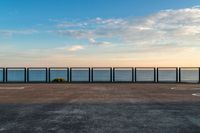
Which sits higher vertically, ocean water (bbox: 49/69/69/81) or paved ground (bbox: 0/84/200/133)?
ocean water (bbox: 49/69/69/81)

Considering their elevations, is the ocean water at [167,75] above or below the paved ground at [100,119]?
above

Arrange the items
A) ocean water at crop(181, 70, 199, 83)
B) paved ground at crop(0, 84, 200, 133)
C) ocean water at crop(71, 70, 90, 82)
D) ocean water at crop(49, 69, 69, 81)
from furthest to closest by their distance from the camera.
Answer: ocean water at crop(49, 69, 69, 81)
ocean water at crop(71, 70, 90, 82)
ocean water at crop(181, 70, 199, 83)
paved ground at crop(0, 84, 200, 133)

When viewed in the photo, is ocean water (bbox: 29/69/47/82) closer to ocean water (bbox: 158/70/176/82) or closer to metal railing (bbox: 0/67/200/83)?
metal railing (bbox: 0/67/200/83)

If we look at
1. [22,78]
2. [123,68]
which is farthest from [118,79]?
[22,78]

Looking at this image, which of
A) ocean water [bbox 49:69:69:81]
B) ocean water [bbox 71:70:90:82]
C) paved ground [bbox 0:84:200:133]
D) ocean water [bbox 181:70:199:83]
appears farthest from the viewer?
ocean water [bbox 49:69:69:81]

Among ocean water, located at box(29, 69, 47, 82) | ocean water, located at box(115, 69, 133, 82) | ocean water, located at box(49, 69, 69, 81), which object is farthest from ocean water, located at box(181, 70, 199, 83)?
ocean water, located at box(29, 69, 47, 82)

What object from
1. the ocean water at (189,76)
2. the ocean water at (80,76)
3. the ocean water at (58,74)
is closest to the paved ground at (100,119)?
the ocean water at (189,76)

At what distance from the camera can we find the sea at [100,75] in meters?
31.0

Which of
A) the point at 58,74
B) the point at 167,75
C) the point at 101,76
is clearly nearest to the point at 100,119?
the point at 101,76

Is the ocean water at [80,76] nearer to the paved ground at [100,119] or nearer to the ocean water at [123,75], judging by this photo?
the ocean water at [123,75]

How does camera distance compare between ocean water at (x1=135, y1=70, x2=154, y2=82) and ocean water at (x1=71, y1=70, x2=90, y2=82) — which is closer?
ocean water at (x1=135, y1=70, x2=154, y2=82)

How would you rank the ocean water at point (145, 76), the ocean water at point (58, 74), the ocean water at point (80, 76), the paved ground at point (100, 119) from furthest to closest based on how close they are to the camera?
1. the ocean water at point (58, 74)
2. the ocean water at point (80, 76)
3. the ocean water at point (145, 76)
4. the paved ground at point (100, 119)

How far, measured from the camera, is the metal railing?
31094mm

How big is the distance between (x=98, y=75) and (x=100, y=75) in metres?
0.50
